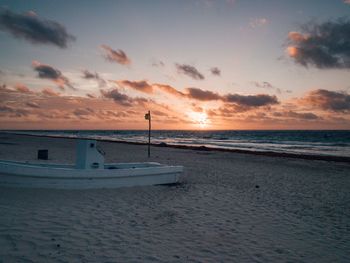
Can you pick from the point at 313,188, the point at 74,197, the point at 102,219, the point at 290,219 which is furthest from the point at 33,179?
the point at 313,188

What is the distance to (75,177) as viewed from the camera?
9.63 metres

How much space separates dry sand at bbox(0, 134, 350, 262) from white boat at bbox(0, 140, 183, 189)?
33cm

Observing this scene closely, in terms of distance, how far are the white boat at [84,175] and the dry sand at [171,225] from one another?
33cm

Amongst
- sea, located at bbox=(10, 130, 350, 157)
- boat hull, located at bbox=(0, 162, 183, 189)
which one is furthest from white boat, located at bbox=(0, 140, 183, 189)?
sea, located at bbox=(10, 130, 350, 157)

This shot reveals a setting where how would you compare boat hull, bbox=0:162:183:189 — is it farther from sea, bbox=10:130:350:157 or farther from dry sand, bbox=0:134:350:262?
sea, bbox=10:130:350:157

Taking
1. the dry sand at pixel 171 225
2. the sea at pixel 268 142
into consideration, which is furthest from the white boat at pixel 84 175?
the sea at pixel 268 142

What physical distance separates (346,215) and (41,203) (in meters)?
9.09

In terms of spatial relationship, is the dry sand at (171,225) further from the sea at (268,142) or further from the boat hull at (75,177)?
the sea at (268,142)

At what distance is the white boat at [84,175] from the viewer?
891 centimetres

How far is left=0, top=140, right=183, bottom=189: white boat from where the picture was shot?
29.2 feet

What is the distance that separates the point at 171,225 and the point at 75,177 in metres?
4.47

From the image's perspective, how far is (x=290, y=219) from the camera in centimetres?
783

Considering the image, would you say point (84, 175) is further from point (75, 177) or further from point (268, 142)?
point (268, 142)

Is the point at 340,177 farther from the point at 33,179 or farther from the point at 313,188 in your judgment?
the point at 33,179
